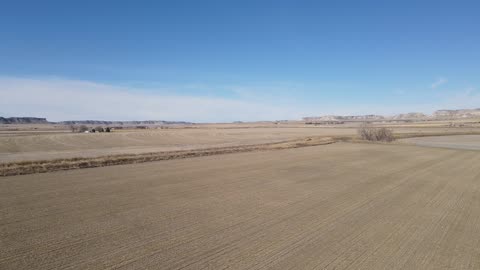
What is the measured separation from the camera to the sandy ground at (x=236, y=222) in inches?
215

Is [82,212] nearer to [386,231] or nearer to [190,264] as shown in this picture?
[190,264]

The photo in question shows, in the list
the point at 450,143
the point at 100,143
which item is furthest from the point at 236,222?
the point at 450,143

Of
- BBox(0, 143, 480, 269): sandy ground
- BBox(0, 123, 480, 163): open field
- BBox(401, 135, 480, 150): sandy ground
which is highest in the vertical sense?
BBox(0, 143, 480, 269): sandy ground

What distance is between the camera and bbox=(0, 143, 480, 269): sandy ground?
545 centimetres

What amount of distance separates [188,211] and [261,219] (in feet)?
7.02

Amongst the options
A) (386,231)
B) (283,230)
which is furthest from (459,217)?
(283,230)

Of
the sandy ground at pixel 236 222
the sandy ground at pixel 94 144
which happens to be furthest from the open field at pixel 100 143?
the sandy ground at pixel 236 222

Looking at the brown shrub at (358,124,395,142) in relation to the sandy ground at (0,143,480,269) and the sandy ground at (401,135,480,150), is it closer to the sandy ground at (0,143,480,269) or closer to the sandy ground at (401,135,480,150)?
the sandy ground at (401,135,480,150)

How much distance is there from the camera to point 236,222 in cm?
746

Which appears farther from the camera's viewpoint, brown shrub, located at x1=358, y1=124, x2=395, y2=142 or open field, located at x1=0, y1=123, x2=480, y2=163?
brown shrub, located at x1=358, y1=124, x2=395, y2=142

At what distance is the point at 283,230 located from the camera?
22.8 feet

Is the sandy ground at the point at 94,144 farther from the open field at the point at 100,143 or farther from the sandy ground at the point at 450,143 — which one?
the sandy ground at the point at 450,143

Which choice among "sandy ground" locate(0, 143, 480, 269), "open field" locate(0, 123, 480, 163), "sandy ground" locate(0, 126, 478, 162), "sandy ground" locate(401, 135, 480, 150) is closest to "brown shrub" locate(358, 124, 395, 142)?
"sandy ground" locate(401, 135, 480, 150)

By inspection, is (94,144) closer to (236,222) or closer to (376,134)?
(236,222)
